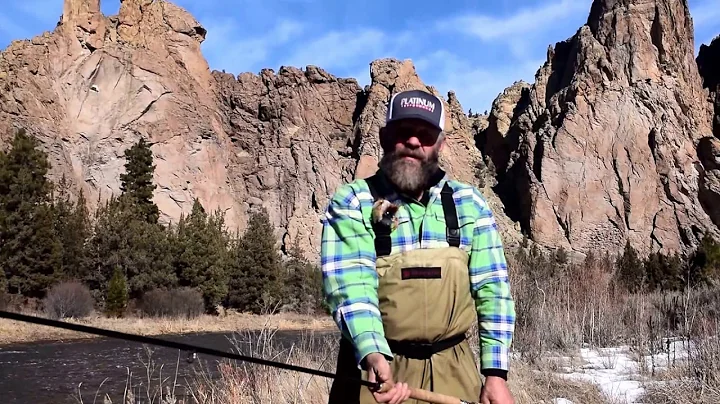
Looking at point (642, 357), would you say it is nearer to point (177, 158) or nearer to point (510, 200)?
point (177, 158)

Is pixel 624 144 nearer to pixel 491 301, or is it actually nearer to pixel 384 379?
pixel 491 301

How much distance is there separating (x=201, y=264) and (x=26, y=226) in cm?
1240

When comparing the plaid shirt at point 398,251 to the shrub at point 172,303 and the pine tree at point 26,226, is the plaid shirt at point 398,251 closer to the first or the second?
the pine tree at point 26,226

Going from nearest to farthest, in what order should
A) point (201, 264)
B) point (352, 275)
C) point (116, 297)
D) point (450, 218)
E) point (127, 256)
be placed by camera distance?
point (352, 275) → point (450, 218) → point (116, 297) → point (127, 256) → point (201, 264)

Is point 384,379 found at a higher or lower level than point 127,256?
lower

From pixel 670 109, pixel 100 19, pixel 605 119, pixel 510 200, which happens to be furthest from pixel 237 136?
pixel 670 109

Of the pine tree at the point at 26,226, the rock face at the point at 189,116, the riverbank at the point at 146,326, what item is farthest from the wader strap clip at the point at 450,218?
the rock face at the point at 189,116

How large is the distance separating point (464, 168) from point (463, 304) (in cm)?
8554

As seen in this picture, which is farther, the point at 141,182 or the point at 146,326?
the point at 141,182

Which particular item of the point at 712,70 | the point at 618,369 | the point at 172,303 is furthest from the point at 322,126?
the point at 618,369

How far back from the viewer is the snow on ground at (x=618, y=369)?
21.3ft

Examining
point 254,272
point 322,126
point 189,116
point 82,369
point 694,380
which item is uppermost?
point 322,126

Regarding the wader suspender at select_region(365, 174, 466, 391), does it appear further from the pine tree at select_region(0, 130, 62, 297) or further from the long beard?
the pine tree at select_region(0, 130, 62, 297)

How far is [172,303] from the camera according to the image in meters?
39.1
